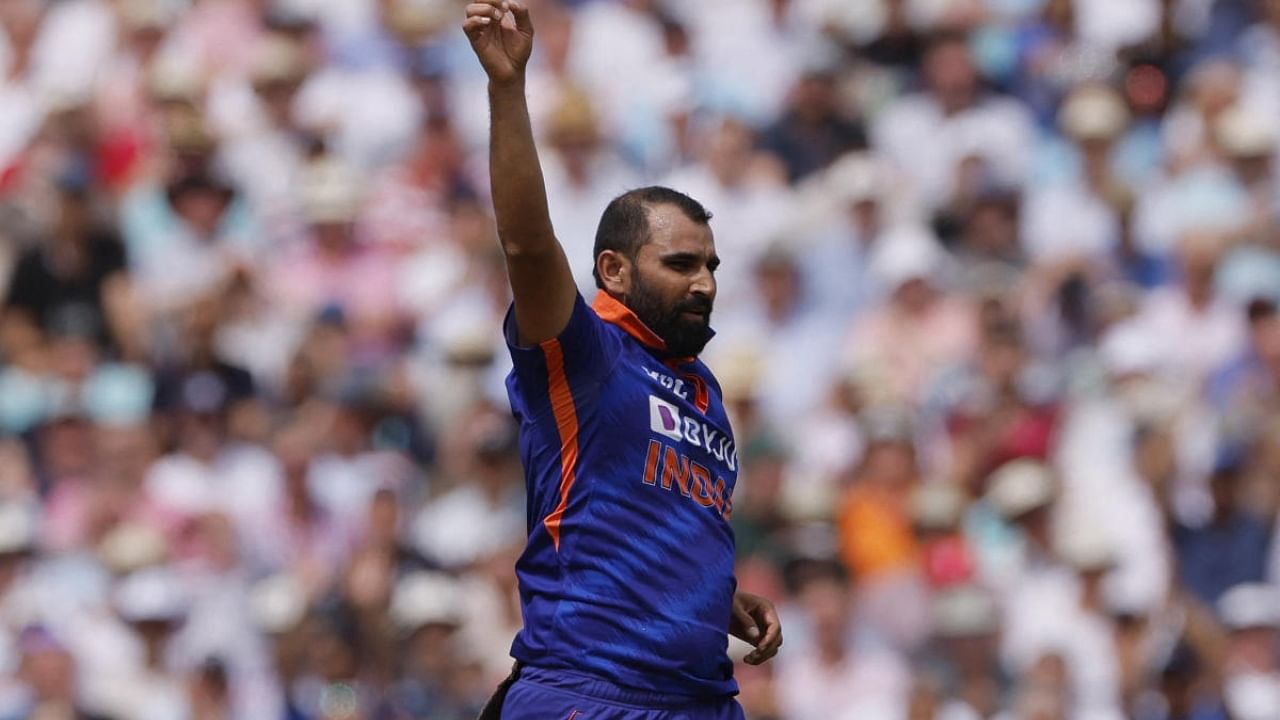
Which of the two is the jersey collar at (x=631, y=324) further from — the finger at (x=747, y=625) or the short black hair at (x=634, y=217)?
the finger at (x=747, y=625)

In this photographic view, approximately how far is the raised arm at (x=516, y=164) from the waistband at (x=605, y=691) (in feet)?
2.85

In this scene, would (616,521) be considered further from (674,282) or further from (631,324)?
(674,282)

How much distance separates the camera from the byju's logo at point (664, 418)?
5734 millimetres

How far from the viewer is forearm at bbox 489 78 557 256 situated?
5.36 metres

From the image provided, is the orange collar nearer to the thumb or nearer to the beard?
the beard

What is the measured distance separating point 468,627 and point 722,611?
16.2ft

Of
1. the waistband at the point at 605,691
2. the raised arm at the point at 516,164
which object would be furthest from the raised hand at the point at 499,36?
the waistband at the point at 605,691

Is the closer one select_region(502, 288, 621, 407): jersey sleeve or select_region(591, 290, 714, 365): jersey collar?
select_region(502, 288, 621, 407): jersey sleeve

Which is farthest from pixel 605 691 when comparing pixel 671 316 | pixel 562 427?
pixel 671 316

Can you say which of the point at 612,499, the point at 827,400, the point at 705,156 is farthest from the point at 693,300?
the point at 705,156

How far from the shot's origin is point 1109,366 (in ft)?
37.9

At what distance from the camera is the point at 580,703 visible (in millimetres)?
5617

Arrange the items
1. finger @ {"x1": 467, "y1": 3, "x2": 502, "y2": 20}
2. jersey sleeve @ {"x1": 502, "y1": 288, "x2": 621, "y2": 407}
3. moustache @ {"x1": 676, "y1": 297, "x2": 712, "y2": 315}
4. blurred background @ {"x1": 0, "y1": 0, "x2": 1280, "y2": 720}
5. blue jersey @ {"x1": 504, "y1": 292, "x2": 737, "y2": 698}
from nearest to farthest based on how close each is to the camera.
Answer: finger @ {"x1": 467, "y1": 3, "x2": 502, "y2": 20} → jersey sleeve @ {"x1": 502, "y1": 288, "x2": 621, "y2": 407} → blue jersey @ {"x1": 504, "y1": 292, "x2": 737, "y2": 698} → moustache @ {"x1": 676, "y1": 297, "x2": 712, "y2": 315} → blurred background @ {"x1": 0, "y1": 0, "x2": 1280, "y2": 720}

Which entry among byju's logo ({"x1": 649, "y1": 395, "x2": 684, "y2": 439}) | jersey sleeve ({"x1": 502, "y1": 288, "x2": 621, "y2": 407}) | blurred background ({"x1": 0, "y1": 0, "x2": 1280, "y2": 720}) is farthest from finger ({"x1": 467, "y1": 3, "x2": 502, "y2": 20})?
blurred background ({"x1": 0, "y1": 0, "x2": 1280, "y2": 720})
